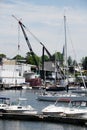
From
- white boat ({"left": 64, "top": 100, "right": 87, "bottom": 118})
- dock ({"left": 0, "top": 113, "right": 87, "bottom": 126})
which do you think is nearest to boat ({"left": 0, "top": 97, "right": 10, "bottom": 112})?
dock ({"left": 0, "top": 113, "right": 87, "bottom": 126})

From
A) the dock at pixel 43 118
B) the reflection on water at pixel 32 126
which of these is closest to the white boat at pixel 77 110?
the dock at pixel 43 118

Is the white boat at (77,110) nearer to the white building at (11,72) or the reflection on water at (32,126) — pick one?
the reflection on water at (32,126)

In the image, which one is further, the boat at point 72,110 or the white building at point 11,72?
the white building at point 11,72

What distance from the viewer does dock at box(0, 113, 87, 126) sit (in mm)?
36766

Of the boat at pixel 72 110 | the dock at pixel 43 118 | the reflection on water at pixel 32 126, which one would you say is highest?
the boat at pixel 72 110

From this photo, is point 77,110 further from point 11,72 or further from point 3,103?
point 11,72

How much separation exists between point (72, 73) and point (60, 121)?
108796mm

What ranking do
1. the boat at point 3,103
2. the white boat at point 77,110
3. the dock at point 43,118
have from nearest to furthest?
the dock at point 43,118 → the white boat at point 77,110 → the boat at point 3,103

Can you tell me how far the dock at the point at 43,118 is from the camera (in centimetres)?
3677

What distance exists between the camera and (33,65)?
153m

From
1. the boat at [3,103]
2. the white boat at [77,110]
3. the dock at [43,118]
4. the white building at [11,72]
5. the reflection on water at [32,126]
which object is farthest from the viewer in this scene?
the white building at [11,72]

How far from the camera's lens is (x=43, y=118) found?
126 ft

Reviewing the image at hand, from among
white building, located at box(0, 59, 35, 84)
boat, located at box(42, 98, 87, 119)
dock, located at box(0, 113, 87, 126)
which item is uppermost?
white building, located at box(0, 59, 35, 84)

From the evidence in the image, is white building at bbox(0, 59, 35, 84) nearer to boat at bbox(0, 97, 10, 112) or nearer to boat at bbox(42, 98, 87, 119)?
boat at bbox(0, 97, 10, 112)
